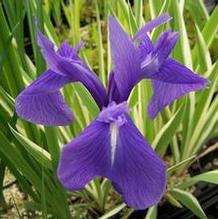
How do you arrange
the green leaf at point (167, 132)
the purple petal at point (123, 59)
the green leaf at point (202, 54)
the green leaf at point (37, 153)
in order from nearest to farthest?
the purple petal at point (123, 59)
the green leaf at point (37, 153)
the green leaf at point (167, 132)
the green leaf at point (202, 54)

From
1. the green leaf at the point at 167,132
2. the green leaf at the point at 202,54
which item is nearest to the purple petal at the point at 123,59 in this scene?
the green leaf at the point at 167,132

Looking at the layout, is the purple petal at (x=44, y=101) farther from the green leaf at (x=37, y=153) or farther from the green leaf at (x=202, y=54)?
the green leaf at (x=202, y=54)

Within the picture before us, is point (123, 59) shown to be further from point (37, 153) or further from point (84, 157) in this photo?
point (37, 153)

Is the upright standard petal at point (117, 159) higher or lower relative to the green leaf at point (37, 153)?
higher

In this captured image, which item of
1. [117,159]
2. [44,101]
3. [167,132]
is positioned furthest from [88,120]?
[117,159]

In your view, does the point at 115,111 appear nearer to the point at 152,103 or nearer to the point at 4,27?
the point at 152,103

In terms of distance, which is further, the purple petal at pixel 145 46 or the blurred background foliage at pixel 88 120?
the blurred background foliage at pixel 88 120
